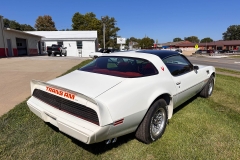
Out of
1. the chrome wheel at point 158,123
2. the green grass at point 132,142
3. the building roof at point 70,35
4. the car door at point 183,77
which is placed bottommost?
the green grass at point 132,142

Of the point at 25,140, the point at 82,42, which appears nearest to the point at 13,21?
the point at 82,42

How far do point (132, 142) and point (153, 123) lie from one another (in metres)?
0.45

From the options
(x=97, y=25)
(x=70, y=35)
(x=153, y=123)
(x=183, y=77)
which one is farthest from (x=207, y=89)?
(x=97, y=25)

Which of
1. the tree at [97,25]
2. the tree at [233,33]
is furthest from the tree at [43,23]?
the tree at [233,33]

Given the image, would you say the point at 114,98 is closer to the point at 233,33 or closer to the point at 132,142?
the point at 132,142

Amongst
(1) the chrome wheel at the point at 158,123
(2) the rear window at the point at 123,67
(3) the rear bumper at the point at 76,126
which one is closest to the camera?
(3) the rear bumper at the point at 76,126

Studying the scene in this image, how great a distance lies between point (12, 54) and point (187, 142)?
24.9 metres

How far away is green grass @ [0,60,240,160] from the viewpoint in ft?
8.41

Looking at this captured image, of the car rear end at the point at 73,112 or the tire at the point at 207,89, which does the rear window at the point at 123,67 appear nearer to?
the car rear end at the point at 73,112

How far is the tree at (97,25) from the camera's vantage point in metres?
55.9

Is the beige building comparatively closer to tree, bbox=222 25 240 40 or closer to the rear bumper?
the rear bumper

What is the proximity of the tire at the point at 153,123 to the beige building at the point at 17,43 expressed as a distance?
888 inches

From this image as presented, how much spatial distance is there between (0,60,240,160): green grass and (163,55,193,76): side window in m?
0.97

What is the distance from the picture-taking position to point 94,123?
2133 millimetres
